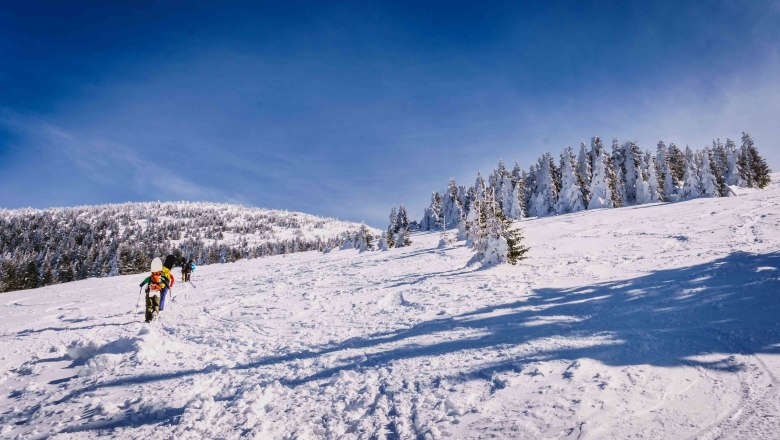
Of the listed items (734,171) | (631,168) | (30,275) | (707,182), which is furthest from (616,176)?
(30,275)

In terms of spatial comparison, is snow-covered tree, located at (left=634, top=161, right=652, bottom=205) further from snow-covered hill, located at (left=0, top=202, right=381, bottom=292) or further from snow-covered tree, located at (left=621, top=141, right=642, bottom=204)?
snow-covered hill, located at (left=0, top=202, right=381, bottom=292)

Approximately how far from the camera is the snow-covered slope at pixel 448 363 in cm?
432

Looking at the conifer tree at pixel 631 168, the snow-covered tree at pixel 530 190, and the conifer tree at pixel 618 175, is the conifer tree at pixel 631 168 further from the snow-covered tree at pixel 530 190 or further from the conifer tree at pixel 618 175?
the snow-covered tree at pixel 530 190

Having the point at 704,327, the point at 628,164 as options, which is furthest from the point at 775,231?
the point at 628,164

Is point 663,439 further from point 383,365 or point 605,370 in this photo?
point 383,365

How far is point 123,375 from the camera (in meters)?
Answer: 7.01

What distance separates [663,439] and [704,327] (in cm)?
398

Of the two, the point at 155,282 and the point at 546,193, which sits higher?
the point at 546,193

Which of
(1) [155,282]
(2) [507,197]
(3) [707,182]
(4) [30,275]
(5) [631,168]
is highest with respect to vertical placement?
(5) [631,168]

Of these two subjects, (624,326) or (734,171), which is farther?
(734,171)

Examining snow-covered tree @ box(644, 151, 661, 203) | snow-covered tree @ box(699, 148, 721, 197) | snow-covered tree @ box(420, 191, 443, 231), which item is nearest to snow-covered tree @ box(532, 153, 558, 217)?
snow-covered tree @ box(644, 151, 661, 203)

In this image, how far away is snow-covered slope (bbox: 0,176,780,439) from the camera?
4.32m

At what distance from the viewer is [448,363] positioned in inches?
240

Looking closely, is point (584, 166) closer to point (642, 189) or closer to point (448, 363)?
point (642, 189)
